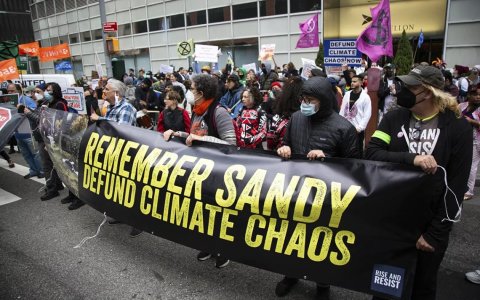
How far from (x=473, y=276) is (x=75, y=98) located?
20.5 ft

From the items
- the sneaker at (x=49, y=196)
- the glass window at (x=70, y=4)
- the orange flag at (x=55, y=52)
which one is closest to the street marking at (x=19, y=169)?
the sneaker at (x=49, y=196)

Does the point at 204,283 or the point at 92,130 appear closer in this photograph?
the point at 204,283

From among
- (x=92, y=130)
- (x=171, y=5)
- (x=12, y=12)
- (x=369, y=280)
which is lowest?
(x=369, y=280)

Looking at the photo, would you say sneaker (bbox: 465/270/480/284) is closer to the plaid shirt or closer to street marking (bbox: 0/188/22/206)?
the plaid shirt

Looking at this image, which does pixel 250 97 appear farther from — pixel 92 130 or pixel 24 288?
pixel 24 288

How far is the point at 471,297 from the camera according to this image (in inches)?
120

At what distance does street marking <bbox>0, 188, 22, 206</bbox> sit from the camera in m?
5.89

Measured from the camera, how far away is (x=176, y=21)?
2791 cm

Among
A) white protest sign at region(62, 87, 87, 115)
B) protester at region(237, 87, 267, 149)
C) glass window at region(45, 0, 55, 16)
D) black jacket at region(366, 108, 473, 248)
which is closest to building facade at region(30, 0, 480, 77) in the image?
glass window at region(45, 0, 55, 16)

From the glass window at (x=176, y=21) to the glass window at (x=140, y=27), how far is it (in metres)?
2.86

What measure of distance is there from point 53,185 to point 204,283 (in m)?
3.89

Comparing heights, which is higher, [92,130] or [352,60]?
[352,60]

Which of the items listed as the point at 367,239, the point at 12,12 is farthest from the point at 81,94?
the point at 12,12

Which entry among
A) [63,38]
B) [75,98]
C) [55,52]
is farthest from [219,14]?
[63,38]
